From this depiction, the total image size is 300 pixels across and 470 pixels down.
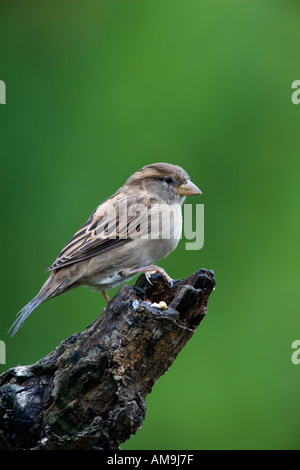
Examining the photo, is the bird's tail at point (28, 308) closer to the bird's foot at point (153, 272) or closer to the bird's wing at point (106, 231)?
the bird's wing at point (106, 231)

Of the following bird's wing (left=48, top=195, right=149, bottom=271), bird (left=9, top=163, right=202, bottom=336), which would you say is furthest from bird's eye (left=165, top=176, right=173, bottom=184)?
bird's wing (left=48, top=195, right=149, bottom=271)

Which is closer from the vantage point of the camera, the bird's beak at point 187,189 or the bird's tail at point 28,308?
the bird's tail at point 28,308

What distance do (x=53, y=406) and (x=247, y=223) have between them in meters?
3.66

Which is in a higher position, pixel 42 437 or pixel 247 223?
pixel 247 223

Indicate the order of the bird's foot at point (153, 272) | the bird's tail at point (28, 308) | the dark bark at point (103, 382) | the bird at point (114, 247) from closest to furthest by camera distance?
the dark bark at point (103, 382)
the bird's foot at point (153, 272)
the bird's tail at point (28, 308)
the bird at point (114, 247)

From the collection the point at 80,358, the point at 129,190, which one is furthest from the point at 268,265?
the point at 80,358

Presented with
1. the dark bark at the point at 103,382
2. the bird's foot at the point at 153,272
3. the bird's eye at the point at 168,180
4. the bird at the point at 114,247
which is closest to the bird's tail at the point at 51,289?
the bird at the point at 114,247

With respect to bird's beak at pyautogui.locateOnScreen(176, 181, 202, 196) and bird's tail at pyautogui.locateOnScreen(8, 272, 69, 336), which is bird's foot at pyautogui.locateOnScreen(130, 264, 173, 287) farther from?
bird's beak at pyautogui.locateOnScreen(176, 181, 202, 196)

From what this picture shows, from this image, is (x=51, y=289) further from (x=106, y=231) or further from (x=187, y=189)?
(x=187, y=189)

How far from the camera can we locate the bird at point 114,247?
4.90 m

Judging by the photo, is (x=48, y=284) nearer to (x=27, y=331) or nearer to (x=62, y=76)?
(x=27, y=331)

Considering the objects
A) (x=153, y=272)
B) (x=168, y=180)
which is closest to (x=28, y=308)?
(x=153, y=272)

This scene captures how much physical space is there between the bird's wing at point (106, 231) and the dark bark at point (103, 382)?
4.11ft
